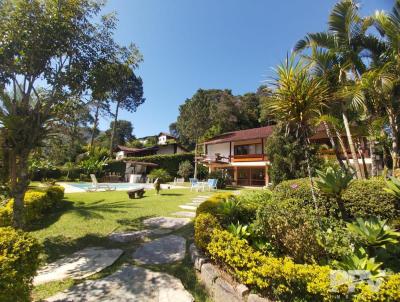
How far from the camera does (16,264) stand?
10.7 ft

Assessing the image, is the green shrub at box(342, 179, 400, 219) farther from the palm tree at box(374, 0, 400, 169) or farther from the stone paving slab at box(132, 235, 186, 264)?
the palm tree at box(374, 0, 400, 169)

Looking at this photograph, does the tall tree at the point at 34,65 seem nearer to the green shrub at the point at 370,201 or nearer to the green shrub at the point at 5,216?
the green shrub at the point at 5,216

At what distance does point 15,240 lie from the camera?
11.6 ft

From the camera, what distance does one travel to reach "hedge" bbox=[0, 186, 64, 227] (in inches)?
275

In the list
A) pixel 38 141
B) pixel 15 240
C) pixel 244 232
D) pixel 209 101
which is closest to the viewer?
pixel 15 240

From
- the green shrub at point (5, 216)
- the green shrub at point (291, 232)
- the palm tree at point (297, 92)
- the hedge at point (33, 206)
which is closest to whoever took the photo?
the green shrub at point (291, 232)

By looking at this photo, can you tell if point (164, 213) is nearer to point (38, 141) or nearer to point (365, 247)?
point (38, 141)

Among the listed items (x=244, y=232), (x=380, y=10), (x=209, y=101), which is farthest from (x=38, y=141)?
(x=209, y=101)

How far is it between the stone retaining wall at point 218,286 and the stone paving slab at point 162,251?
2.63 feet

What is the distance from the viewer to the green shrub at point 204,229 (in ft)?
16.4

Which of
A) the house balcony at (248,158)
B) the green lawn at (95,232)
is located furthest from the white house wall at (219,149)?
the green lawn at (95,232)

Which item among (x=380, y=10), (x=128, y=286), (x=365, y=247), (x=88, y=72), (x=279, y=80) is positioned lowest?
(x=128, y=286)

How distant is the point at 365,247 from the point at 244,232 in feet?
6.70

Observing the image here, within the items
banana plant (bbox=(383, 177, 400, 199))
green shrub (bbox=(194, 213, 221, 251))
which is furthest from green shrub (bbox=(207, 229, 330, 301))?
banana plant (bbox=(383, 177, 400, 199))
